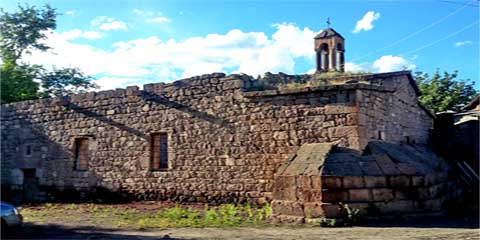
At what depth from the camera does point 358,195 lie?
900 cm

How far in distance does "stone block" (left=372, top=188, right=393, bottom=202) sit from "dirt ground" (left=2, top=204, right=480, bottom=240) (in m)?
0.49

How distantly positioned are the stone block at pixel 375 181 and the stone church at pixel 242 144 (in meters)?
0.03

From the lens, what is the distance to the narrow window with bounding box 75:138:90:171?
14.9 m

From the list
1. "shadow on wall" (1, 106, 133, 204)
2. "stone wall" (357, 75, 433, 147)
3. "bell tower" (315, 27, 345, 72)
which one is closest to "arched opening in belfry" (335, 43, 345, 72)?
"bell tower" (315, 27, 345, 72)

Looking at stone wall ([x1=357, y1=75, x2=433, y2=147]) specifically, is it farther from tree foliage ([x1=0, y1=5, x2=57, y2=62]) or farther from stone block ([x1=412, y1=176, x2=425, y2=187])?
tree foliage ([x1=0, y1=5, x2=57, y2=62])

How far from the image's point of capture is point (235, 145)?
11727mm

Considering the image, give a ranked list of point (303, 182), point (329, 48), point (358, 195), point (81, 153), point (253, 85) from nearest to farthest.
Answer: point (358, 195) → point (303, 182) → point (253, 85) → point (81, 153) → point (329, 48)

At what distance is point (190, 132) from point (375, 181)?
527 centimetres

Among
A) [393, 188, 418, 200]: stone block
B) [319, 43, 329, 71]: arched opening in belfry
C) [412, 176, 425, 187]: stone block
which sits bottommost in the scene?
[393, 188, 418, 200]: stone block

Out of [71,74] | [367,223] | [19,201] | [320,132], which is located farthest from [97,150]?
[71,74]

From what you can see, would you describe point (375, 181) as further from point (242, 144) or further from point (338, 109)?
point (242, 144)

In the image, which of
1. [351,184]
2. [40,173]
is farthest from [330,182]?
[40,173]

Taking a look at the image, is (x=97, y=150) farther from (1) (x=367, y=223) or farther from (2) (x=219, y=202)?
(1) (x=367, y=223)

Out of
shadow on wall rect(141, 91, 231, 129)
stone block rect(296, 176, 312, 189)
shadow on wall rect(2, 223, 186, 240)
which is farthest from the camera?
shadow on wall rect(141, 91, 231, 129)
